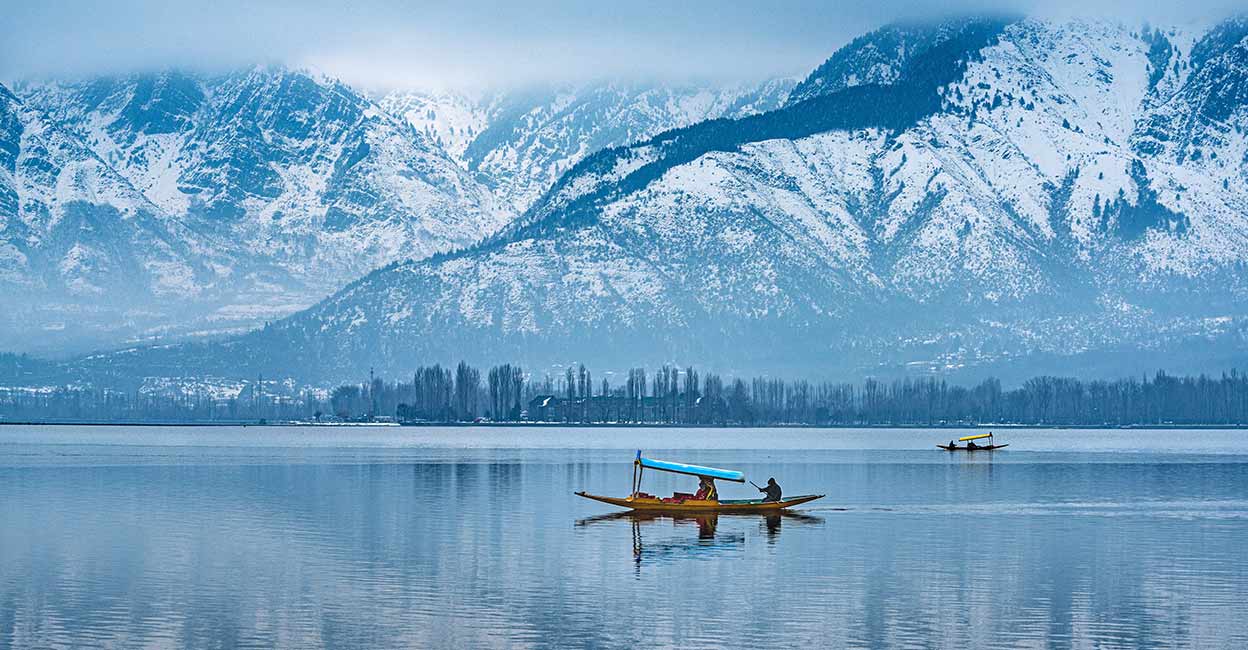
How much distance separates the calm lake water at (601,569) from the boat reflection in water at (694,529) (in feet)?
1.00

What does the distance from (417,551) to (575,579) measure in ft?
41.6

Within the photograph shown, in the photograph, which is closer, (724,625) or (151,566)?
(724,625)

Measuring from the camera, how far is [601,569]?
285 ft

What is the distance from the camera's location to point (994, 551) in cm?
9469

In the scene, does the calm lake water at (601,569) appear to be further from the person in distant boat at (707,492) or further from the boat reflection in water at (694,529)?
the person in distant boat at (707,492)

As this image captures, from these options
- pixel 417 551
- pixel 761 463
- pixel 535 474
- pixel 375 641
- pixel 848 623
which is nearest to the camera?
pixel 375 641

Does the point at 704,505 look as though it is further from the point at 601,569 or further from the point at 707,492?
the point at 601,569

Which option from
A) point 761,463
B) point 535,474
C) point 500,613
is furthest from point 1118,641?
point 761,463

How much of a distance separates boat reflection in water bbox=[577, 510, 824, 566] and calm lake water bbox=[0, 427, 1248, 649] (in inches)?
12.0

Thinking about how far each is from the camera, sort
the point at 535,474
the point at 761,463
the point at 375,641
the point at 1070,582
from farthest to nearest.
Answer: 1. the point at 761,463
2. the point at 535,474
3. the point at 1070,582
4. the point at 375,641

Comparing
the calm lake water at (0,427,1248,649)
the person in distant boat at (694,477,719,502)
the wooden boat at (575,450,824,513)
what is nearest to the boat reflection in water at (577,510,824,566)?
the calm lake water at (0,427,1248,649)

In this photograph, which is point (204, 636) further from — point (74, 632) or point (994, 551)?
point (994, 551)

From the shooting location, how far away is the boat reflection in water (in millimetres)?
95000

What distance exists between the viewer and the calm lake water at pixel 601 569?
6856 centimetres
